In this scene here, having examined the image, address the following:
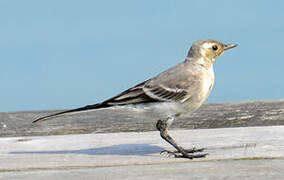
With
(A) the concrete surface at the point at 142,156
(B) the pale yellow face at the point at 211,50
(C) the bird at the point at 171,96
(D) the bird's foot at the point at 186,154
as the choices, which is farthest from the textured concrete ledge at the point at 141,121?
(D) the bird's foot at the point at 186,154

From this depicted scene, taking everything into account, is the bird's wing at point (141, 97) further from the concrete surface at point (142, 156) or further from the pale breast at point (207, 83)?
the concrete surface at point (142, 156)

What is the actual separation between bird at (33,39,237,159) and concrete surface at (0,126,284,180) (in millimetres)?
283

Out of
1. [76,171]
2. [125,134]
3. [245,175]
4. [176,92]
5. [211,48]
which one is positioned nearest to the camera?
[245,175]

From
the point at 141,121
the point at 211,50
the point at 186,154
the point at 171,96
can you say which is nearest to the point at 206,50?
the point at 211,50

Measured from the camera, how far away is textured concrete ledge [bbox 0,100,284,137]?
6.69m

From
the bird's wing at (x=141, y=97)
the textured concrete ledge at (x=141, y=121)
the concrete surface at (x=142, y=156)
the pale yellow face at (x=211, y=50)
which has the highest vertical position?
the pale yellow face at (x=211, y=50)

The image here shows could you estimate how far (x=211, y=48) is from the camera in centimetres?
550

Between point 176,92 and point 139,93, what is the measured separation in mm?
333

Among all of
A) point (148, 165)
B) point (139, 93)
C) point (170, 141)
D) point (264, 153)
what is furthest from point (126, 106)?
point (264, 153)

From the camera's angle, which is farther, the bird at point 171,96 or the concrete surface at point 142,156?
the bird at point 171,96

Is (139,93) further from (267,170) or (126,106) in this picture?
(267,170)

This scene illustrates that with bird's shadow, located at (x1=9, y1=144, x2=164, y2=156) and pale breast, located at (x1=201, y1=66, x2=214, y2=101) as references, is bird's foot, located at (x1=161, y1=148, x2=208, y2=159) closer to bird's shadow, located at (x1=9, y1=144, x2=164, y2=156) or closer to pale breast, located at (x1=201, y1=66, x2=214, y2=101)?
bird's shadow, located at (x1=9, y1=144, x2=164, y2=156)

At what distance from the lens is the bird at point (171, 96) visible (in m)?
5.11

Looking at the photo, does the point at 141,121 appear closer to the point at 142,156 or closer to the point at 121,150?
the point at 121,150
